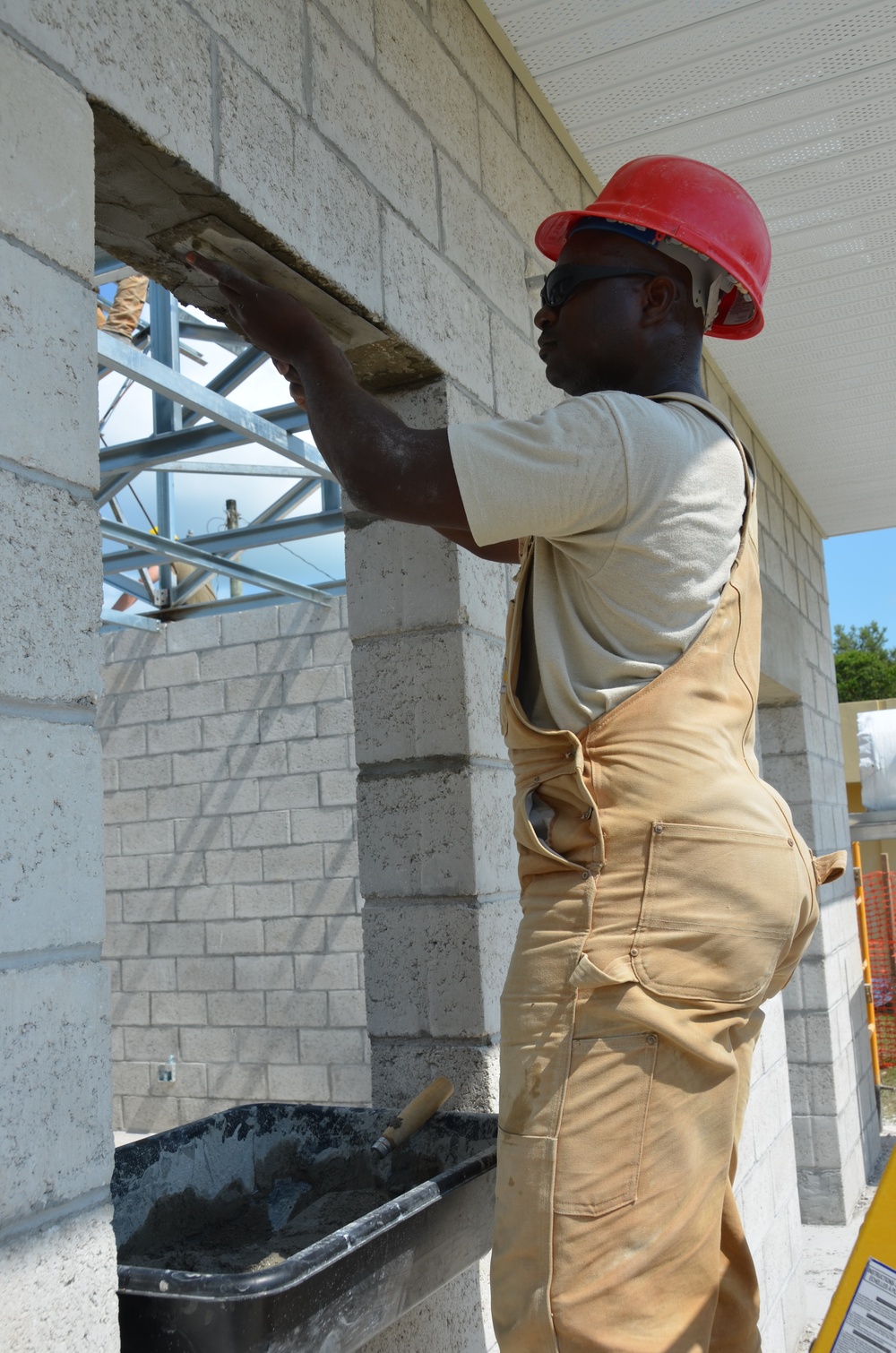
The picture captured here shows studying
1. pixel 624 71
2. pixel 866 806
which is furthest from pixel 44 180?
pixel 866 806

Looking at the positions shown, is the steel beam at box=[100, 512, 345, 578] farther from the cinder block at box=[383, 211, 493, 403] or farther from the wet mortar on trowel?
the wet mortar on trowel

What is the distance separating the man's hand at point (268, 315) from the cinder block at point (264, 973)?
18.8 feet

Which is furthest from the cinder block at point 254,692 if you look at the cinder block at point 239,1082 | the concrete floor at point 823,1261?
the concrete floor at point 823,1261

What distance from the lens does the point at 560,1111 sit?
1.35 m

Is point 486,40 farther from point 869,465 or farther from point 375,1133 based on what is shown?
point 869,465

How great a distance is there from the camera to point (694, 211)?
5.42ft

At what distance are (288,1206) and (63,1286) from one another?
2.87 ft

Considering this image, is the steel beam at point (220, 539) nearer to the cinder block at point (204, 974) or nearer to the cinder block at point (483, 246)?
→ the cinder block at point (204, 974)

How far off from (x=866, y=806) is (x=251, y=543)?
4.34 meters

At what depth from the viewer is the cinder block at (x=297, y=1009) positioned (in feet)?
22.6

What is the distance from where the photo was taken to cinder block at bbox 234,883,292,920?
7.07 meters

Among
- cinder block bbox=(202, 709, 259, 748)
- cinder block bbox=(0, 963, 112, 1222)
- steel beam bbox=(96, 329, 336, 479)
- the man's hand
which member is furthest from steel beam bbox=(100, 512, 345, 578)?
cinder block bbox=(0, 963, 112, 1222)

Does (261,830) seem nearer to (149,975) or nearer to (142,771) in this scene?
(142,771)

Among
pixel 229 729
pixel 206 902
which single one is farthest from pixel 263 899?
pixel 229 729
